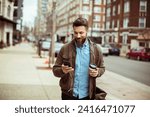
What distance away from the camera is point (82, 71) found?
9.91ft

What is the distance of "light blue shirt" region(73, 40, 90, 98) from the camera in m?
3.01

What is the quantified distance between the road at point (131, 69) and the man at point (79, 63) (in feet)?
3.48

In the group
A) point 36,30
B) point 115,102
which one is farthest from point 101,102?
point 36,30

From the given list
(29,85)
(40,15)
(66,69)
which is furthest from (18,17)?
(66,69)

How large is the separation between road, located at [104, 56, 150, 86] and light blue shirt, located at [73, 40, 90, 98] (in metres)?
1.08

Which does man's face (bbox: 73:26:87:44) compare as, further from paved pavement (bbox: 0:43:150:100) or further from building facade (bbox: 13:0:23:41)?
building facade (bbox: 13:0:23:41)

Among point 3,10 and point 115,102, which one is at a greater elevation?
point 3,10

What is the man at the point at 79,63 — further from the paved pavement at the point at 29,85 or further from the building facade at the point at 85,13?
the building facade at the point at 85,13

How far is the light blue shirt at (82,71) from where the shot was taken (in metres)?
3.01

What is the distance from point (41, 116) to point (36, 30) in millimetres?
1701

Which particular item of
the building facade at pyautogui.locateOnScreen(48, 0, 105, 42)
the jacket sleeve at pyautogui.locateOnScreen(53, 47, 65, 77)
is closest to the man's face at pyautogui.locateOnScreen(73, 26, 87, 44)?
the jacket sleeve at pyautogui.locateOnScreen(53, 47, 65, 77)

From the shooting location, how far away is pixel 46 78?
195 inches

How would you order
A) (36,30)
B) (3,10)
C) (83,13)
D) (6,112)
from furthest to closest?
(36,30), (3,10), (83,13), (6,112)

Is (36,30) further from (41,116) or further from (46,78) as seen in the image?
(41,116)
